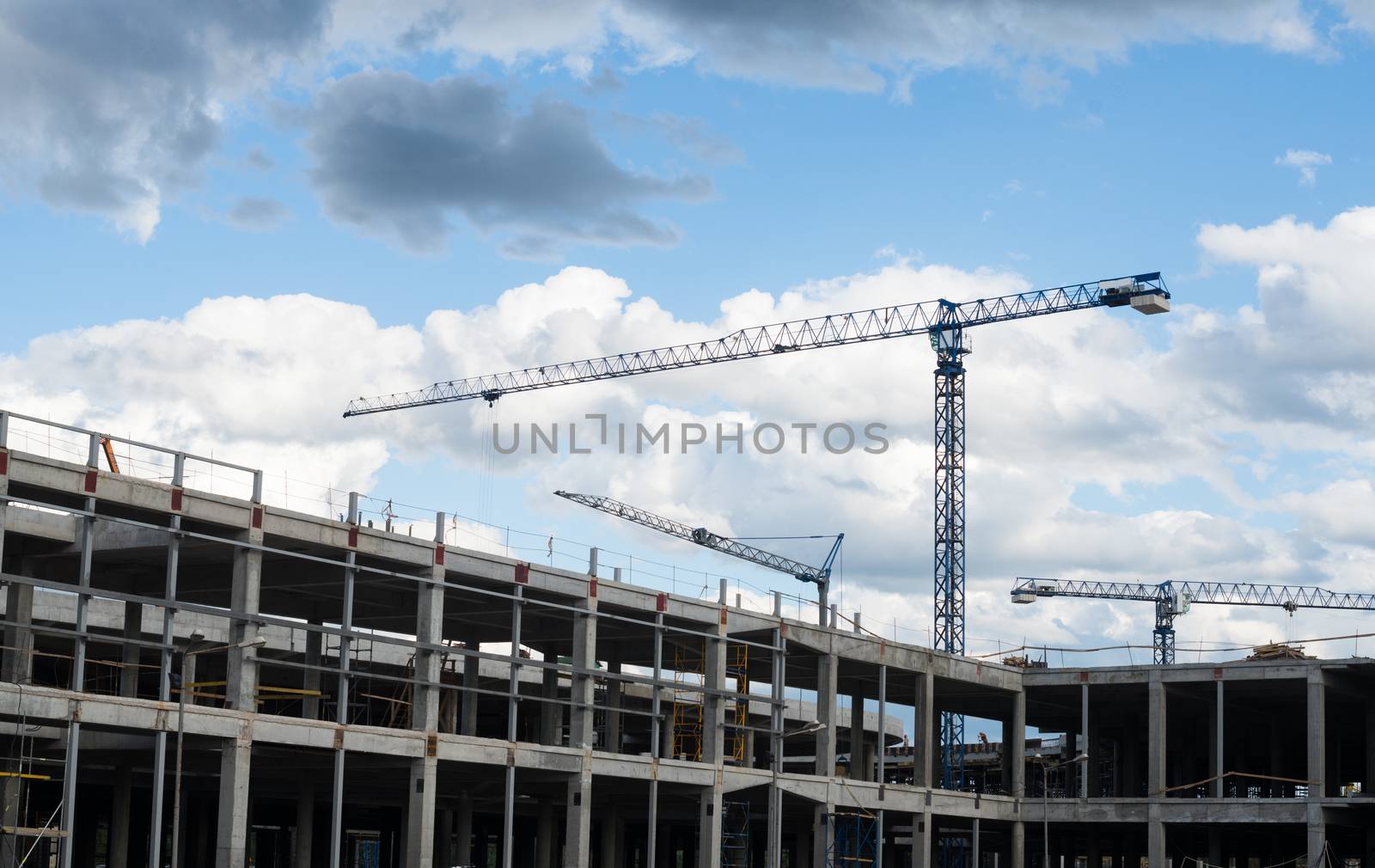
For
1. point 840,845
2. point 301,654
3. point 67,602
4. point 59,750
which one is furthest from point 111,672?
point 840,845

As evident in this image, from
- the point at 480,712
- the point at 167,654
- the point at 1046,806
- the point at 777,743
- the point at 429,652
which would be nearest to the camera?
the point at 167,654

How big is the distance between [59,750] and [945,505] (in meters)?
75.4

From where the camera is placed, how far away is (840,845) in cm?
7038

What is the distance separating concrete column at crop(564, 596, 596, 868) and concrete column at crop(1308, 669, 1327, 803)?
32.9 metres

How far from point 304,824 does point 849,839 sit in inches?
995

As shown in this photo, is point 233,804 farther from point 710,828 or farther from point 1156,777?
point 1156,777

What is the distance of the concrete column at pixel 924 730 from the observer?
7225 centimetres

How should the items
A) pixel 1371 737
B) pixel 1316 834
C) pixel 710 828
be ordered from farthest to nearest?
pixel 1371 737 < pixel 1316 834 < pixel 710 828

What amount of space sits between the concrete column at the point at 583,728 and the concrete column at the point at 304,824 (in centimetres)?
1085

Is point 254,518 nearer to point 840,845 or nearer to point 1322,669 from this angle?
point 840,845

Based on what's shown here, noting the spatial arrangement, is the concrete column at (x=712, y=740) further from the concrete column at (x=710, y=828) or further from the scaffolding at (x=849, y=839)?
the scaffolding at (x=849, y=839)

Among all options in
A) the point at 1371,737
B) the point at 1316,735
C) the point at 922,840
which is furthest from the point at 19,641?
the point at 1371,737

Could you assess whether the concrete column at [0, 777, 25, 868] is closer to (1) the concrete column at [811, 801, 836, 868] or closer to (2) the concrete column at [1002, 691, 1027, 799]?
(1) the concrete column at [811, 801, 836, 868]

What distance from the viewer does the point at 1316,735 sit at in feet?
227
